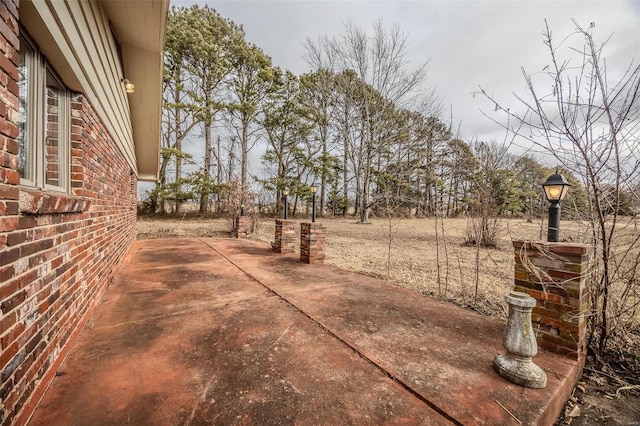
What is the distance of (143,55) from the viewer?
159 inches

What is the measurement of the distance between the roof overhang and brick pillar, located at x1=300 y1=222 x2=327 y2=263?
3.30 m

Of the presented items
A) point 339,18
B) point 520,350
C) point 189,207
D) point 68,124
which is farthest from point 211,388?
point 339,18

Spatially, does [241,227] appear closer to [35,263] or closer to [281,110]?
[35,263]

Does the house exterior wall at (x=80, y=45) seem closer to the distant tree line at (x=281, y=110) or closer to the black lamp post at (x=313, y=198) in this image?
the black lamp post at (x=313, y=198)

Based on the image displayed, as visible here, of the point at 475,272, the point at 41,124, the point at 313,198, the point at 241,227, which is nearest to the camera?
the point at 41,124

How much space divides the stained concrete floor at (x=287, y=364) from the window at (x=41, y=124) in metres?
1.17

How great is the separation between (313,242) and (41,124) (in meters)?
3.49

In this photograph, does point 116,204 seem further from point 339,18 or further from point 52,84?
point 339,18

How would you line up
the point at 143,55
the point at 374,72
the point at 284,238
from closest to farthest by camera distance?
1. the point at 143,55
2. the point at 284,238
3. the point at 374,72

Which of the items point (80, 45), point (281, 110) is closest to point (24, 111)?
point (80, 45)

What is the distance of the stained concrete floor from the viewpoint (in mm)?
1328

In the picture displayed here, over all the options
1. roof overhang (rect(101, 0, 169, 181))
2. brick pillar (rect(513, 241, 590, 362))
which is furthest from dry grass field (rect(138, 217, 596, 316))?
roof overhang (rect(101, 0, 169, 181))

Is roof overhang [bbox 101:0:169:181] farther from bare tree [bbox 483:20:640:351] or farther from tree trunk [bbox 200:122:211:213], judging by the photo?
tree trunk [bbox 200:122:211:213]

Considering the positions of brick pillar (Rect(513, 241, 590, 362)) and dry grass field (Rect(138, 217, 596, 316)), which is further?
dry grass field (Rect(138, 217, 596, 316))
